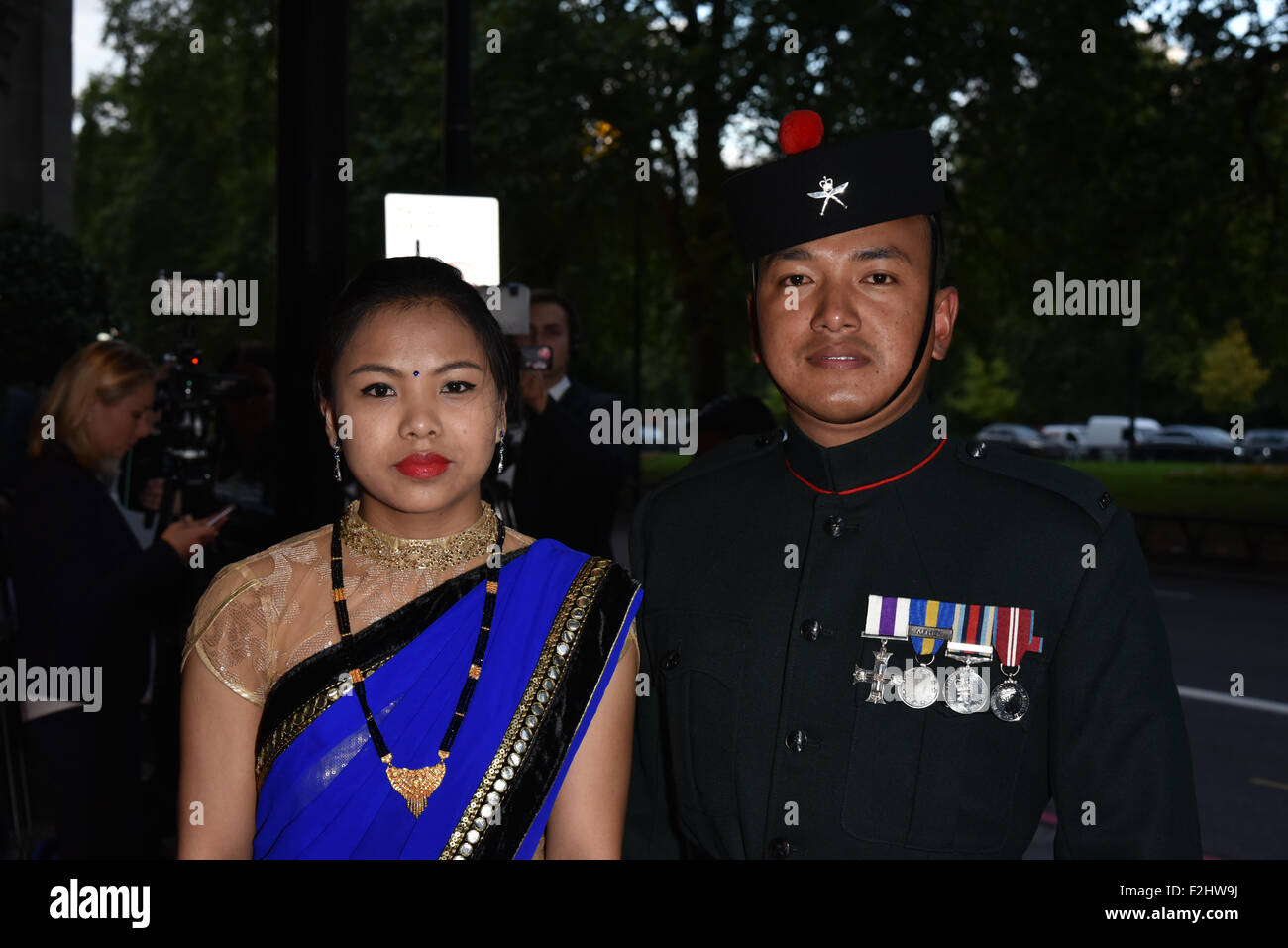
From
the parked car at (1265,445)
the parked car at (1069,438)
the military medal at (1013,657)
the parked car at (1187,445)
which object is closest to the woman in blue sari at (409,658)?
the military medal at (1013,657)

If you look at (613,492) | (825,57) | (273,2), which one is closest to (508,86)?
(825,57)

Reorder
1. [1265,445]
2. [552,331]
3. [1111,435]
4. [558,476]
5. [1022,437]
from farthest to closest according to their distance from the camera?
[1111,435]
[1022,437]
[1265,445]
[552,331]
[558,476]

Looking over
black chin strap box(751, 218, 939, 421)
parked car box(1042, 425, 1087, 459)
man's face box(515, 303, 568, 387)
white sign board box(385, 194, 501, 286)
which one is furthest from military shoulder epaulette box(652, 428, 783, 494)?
parked car box(1042, 425, 1087, 459)

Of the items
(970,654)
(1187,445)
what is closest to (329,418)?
(970,654)

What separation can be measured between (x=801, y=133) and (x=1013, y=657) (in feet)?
3.42

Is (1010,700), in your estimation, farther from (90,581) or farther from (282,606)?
(90,581)

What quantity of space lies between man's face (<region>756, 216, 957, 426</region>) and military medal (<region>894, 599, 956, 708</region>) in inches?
14.5

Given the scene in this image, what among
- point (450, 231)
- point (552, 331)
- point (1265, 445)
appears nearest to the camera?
point (450, 231)

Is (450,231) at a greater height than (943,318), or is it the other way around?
(450,231)

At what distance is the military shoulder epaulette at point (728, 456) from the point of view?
2619 mm

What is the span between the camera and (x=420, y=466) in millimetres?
2082

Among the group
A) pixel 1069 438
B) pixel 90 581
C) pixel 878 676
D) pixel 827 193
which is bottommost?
pixel 90 581
